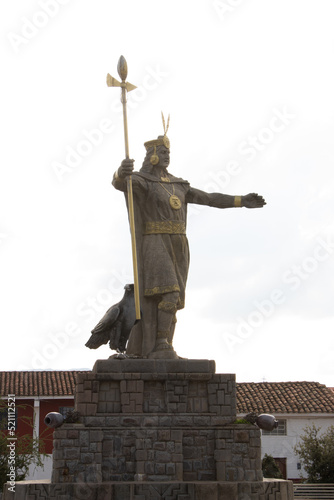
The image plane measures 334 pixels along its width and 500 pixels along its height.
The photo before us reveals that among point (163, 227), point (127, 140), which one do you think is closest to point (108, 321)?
point (163, 227)

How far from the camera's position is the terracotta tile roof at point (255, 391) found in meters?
33.1

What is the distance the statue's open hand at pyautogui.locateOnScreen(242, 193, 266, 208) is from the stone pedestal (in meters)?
3.34

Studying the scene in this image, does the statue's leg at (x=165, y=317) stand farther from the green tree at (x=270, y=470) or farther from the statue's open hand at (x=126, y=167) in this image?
the green tree at (x=270, y=470)

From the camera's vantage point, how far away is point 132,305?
13.8m

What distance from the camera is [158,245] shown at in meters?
14.1

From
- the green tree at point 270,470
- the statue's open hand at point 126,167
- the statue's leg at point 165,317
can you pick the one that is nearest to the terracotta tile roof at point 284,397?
the green tree at point 270,470

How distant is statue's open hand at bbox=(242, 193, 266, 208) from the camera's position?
49.7 feet

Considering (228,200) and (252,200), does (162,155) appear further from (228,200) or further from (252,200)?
(252,200)

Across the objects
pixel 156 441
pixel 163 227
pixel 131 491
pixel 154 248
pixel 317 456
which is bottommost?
pixel 131 491

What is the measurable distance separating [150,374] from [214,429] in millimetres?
1364

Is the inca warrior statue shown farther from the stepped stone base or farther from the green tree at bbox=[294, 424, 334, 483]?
the green tree at bbox=[294, 424, 334, 483]

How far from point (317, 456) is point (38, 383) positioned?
11.8m

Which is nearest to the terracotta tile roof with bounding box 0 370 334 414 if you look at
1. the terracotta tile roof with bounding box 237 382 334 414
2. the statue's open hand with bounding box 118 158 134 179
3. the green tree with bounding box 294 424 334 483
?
the terracotta tile roof with bounding box 237 382 334 414

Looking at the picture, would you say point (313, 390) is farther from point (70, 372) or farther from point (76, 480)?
point (76, 480)
